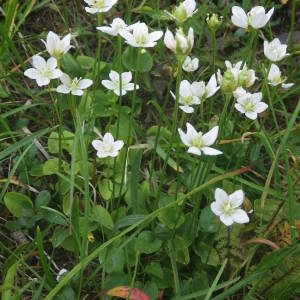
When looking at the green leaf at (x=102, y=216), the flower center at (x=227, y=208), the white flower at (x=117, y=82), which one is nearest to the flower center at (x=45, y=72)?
the white flower at (x=117, y=82)

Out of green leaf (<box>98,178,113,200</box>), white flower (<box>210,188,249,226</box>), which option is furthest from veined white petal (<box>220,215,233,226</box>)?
green leaf (<box>98,178,113,200</box>)

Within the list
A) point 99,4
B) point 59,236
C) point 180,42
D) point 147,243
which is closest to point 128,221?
point 147,243

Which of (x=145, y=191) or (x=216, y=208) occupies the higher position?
→ (x=216, y=208)

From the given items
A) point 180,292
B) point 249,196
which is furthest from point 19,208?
point 249,196

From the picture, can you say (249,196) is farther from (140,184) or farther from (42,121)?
(42,121)

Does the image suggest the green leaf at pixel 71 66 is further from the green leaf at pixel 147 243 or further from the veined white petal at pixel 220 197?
the veined white petal at pixel 220 197

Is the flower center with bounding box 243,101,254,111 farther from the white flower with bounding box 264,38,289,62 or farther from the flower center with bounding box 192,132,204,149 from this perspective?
the flower center with bounding box 192,132,204,149

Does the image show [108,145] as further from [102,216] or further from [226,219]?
[226,219]
